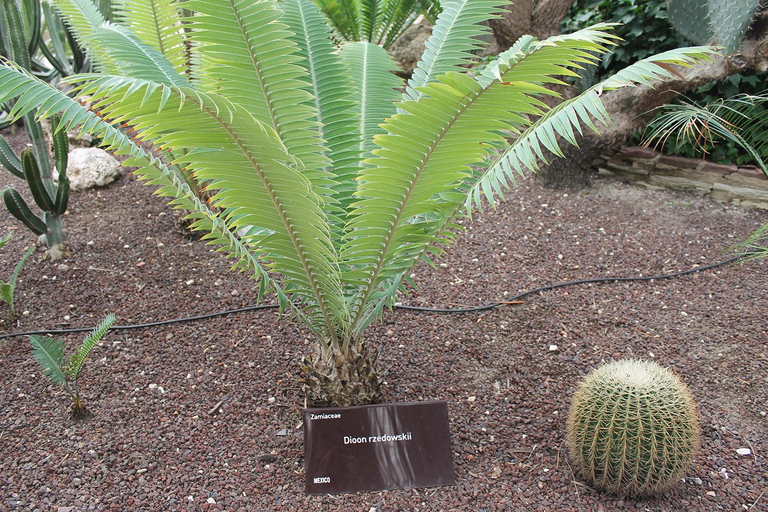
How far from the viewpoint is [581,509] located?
1938mm

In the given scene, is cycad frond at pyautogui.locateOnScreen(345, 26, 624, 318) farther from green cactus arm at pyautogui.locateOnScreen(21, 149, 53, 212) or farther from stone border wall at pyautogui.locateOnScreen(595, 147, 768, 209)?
stone border wall at pyautogui.locateOnScreen(595, 147, 768, 209)

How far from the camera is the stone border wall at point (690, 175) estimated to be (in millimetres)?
4105

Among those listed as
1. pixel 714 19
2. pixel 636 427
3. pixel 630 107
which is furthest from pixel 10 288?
pixel 714 19

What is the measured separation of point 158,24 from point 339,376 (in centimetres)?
213

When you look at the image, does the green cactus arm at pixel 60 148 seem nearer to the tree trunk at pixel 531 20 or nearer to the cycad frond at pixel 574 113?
the cycad frond at pixel 574 113

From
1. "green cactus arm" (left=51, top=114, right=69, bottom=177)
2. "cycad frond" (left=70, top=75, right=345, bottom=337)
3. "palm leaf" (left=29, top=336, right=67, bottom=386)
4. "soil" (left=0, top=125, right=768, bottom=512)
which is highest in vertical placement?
"cycad frond" (left=70, top=75, right=345, bottom=337)

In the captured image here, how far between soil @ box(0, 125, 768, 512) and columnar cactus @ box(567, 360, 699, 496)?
138 mm

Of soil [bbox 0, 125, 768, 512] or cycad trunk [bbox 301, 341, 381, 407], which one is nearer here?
soil [bbox 0, 125, 768, 512]

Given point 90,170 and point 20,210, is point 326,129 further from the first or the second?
point 90,170

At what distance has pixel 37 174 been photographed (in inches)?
121

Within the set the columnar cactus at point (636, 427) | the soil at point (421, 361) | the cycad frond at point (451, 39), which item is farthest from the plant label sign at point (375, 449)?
the cycad frond at point (451, 39)

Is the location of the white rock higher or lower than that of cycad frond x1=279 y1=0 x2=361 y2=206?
lower

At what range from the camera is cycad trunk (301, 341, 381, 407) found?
2145 millimetres

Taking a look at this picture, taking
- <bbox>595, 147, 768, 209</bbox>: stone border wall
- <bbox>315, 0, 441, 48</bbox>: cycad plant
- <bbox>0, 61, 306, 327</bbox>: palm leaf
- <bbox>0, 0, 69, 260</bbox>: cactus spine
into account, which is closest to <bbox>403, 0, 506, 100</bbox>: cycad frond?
<bbox>0, 61, 306, 327</bbox>: palm leaf
